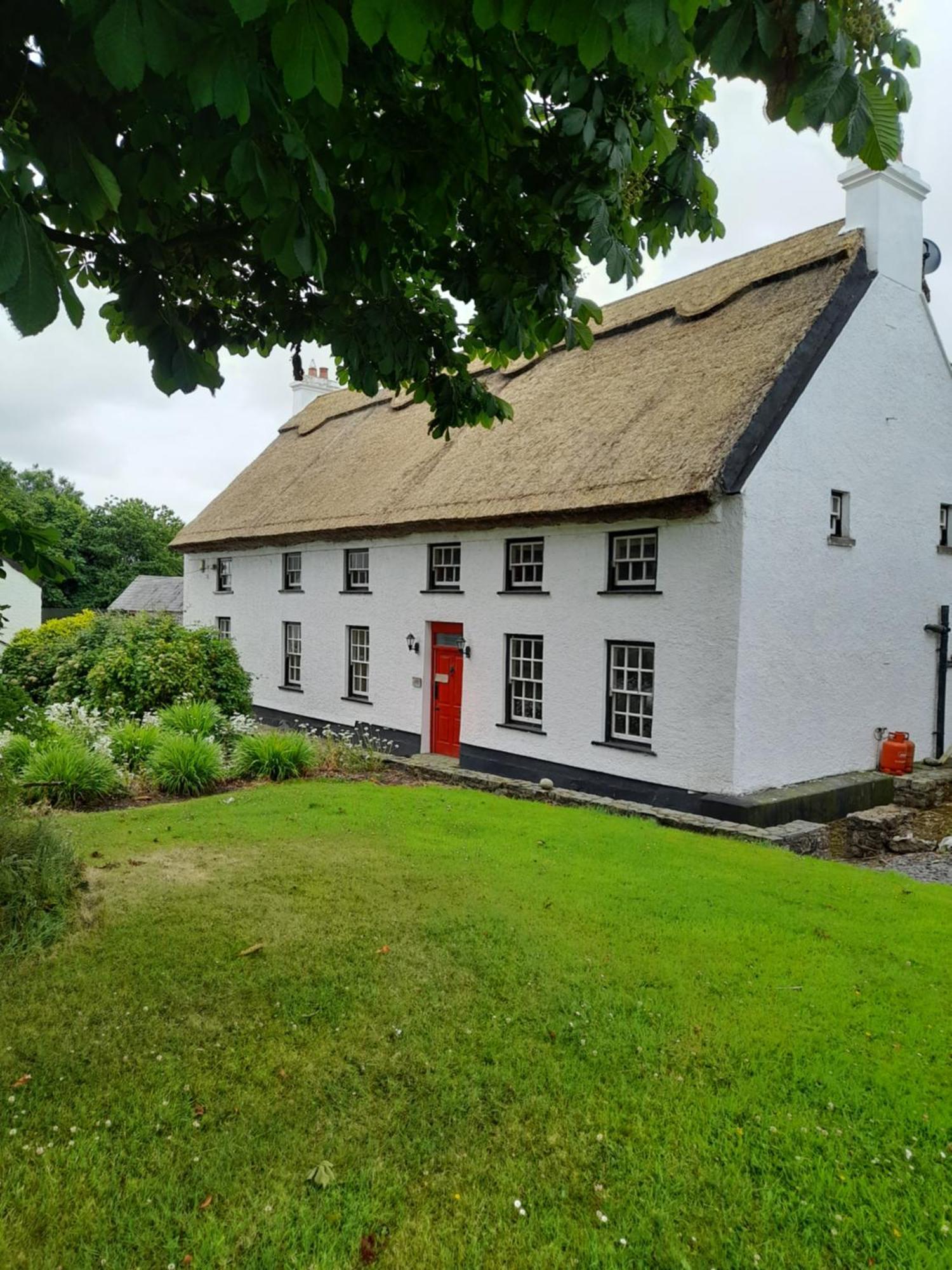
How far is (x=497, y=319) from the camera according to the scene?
4.67 m

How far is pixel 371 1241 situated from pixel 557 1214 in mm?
707

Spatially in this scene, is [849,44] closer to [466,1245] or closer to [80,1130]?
[466,1245]

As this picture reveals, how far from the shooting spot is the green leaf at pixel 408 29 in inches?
85.7

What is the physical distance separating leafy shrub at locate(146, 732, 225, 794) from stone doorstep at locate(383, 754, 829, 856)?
3365 mm

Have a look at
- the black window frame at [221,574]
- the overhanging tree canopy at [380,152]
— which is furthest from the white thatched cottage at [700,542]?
the black window frame at [221,574]

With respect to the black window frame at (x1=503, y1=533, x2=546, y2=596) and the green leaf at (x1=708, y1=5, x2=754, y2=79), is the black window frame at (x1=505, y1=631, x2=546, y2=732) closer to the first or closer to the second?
the black window frame at (x1=503, y1=533, x2=546, y2=596)

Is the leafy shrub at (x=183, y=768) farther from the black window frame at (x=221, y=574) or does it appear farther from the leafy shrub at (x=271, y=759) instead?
the black window frame at (x=221, y=574)

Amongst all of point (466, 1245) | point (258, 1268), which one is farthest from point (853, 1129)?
point (258, 1268)

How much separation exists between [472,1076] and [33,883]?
319 centimetres

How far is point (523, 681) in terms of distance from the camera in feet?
46.2

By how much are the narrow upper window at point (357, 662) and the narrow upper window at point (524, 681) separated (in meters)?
4.56

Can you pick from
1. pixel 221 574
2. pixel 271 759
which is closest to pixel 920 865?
pixel 271 759

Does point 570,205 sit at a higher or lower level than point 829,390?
lower

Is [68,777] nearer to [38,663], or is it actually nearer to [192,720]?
[192,720]
